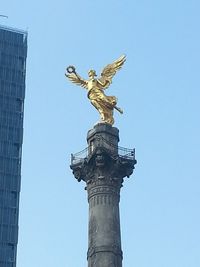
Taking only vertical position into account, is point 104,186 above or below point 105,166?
below

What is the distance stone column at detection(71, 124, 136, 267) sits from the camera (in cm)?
4400

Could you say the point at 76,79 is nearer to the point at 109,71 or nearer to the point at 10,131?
the point at 109,71

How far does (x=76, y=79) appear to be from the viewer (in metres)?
51.0

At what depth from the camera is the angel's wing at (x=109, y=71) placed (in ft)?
165

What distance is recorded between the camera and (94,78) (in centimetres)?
5022

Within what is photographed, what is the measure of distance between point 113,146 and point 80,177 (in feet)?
9.48

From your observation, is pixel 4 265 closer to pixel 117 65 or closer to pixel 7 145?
pixel 7 145

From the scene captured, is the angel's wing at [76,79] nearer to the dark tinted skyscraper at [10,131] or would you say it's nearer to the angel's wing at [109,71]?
the angel's wing at [109,71]

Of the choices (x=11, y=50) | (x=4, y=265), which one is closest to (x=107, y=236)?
(x=4, y=265)

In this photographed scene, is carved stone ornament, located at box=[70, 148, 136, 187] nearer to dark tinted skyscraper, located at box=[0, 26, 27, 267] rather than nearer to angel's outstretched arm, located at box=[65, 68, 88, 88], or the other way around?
angel's outstretched arm, located at box=[65, 68, 88, 88]

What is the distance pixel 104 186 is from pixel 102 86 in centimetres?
780

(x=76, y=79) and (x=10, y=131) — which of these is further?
(x=10, y=131)

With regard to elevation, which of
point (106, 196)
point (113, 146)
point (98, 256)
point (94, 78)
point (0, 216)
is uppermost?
point (0, 216)

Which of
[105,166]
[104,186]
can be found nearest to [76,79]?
[105,166]
